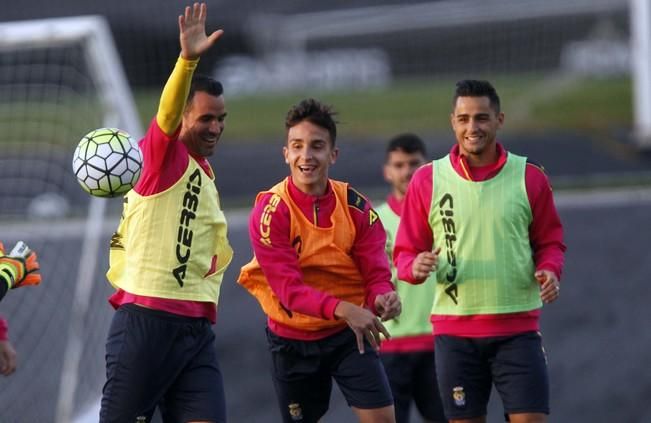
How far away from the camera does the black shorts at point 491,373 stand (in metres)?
5.58

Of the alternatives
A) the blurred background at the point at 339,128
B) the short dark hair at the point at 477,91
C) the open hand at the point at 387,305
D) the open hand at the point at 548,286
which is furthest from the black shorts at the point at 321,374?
the blurred background at the point at 339,128

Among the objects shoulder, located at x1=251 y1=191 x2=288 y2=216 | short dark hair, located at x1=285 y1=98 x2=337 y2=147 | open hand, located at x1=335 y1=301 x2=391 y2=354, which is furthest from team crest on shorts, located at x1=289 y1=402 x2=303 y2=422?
short dark hair, located at x1=285 y1=98 x2=337 y2=147

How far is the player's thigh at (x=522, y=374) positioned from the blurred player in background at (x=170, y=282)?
4.49 ft

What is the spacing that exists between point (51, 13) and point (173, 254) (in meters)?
17.7

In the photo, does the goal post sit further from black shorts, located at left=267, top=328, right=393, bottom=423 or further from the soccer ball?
the soccer ball

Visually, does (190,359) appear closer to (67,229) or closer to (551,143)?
(67,229)

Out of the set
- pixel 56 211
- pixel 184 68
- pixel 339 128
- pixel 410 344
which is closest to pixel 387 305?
pixel 184 68

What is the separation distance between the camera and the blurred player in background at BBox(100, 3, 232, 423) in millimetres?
5160

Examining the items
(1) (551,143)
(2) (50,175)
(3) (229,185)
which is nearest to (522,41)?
(1) (551,143)

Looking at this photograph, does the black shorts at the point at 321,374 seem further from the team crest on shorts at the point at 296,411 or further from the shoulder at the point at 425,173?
the shoulder at the point at 425,173

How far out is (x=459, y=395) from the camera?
18.8 ft

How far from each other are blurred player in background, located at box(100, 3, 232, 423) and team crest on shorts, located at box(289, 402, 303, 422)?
487 millimetres

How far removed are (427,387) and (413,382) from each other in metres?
0.09

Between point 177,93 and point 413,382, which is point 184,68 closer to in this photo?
point 177,93
